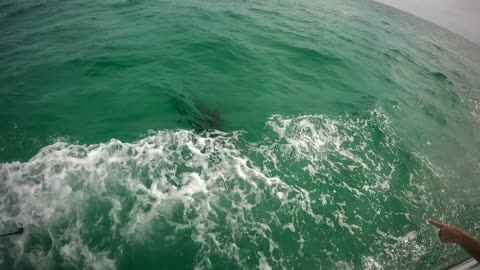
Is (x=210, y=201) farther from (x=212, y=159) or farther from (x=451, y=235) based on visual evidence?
(x=451, y=235)

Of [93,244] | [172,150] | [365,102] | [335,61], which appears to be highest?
[335,61]

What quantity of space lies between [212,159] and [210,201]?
1531 mm

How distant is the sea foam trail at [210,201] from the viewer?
19.6 feet

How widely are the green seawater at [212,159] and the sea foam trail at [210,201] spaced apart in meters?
0.04

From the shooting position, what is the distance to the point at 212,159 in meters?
7.98

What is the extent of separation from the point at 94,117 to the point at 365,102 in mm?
12598

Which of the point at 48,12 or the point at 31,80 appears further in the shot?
the point at 48,12

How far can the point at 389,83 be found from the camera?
16.1 m

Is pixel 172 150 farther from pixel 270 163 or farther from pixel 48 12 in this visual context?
pixel 48 12

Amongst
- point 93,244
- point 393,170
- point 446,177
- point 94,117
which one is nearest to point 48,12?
point 94,117

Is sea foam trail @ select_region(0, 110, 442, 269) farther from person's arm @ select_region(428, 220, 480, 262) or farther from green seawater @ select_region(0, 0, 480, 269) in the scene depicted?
person's arm @ select_region(428, 220, 480, 262)

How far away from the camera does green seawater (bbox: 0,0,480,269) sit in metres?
6.19

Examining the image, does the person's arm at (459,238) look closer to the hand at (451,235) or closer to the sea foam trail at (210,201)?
the hand at (451,235)

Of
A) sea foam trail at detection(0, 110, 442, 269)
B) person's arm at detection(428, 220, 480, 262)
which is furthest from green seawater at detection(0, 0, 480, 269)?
person's arm at detection(428, 220, 480, 262)
